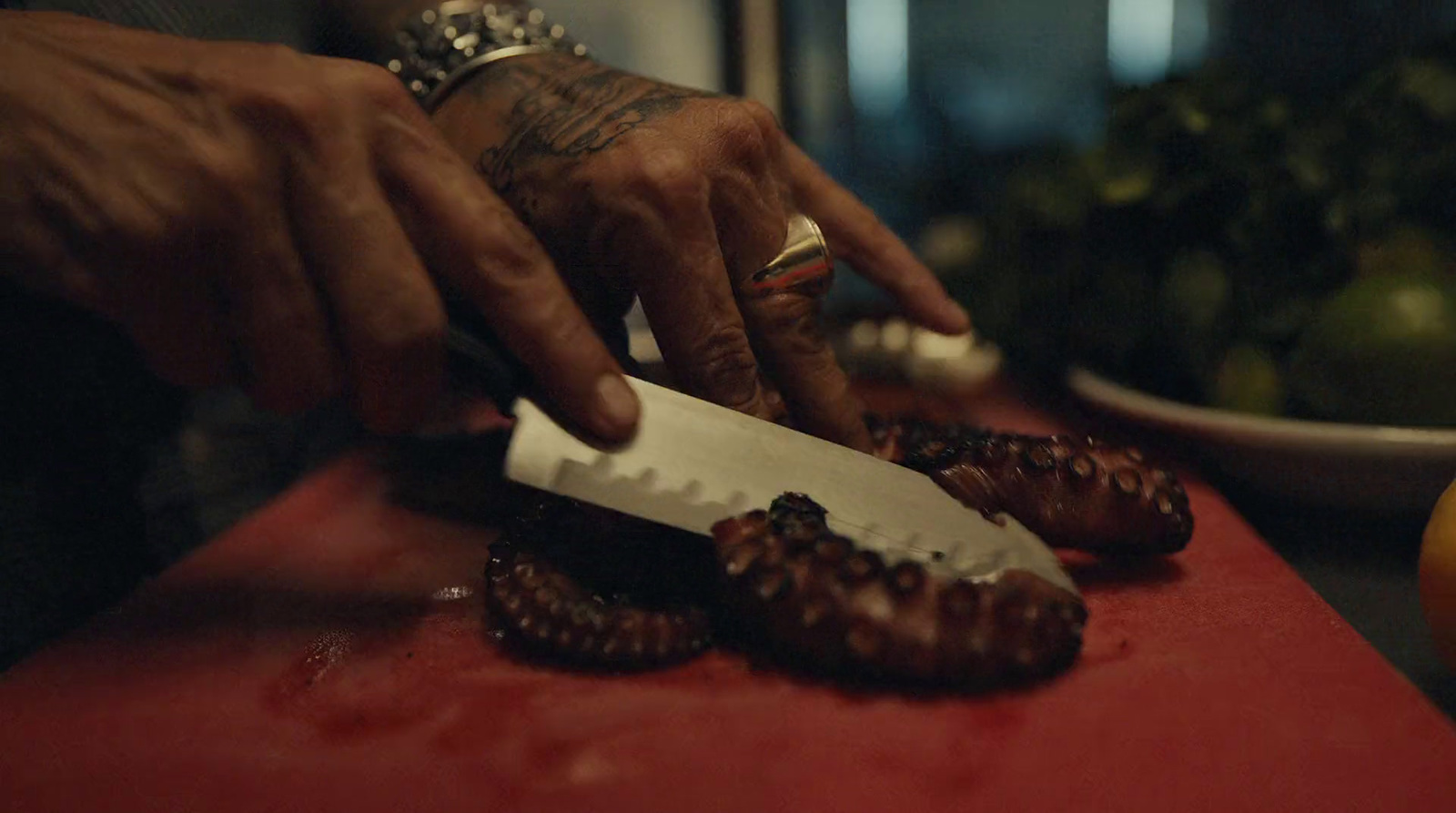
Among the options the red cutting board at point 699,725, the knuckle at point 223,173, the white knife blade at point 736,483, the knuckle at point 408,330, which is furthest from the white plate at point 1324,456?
the knuckle at point 223,173

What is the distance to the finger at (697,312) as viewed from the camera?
133 cm

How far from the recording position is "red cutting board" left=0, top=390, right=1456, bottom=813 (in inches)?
36.5

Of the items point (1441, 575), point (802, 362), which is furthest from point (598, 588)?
point (1441, 575)

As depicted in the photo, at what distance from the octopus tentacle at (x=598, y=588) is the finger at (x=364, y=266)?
250mm

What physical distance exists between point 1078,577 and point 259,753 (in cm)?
96

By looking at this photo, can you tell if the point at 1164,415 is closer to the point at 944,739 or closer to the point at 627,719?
the point at 944,739

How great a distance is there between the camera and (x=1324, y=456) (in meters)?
1.60

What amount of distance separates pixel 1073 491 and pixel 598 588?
586mm

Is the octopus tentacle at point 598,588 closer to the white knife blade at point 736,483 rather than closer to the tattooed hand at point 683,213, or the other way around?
the white knife blade at point 736,483

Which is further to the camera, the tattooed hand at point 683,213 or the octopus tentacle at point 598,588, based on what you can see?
the tattooed hand at point 683,213

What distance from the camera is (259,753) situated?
1.02m

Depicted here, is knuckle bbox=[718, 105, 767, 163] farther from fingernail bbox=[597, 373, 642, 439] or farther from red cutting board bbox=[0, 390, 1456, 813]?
red cutting board bbox=[0, 390, 1456, 813]

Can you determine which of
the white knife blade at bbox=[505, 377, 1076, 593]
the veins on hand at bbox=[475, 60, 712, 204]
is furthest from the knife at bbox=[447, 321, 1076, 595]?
the veins on hand at bbox=[475, 60, 712, 204]

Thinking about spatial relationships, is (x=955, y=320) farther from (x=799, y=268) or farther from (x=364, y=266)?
(x=364, y=266)
